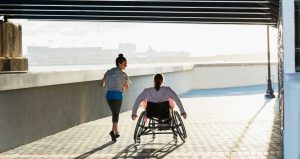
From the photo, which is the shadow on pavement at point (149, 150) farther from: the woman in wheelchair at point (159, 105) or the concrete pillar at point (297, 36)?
the concrete pillar at point (297, 36)

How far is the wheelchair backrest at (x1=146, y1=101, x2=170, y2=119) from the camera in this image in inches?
404

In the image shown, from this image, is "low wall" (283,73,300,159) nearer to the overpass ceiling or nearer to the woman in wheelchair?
the woman in wheelchair

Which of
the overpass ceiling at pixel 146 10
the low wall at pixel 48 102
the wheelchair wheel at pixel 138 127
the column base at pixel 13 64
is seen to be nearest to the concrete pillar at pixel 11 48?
the column base at pixel 13 64

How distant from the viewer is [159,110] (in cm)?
1027

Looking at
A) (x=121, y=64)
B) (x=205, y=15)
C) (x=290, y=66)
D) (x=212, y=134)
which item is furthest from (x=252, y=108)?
(x=290, y=66)

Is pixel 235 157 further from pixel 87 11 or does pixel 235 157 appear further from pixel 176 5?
pixel 87 11

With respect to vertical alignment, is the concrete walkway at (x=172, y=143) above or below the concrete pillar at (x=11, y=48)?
below

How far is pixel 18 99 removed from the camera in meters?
10.4

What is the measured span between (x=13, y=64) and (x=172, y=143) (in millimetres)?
4632

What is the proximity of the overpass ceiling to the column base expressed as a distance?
1.25 metres

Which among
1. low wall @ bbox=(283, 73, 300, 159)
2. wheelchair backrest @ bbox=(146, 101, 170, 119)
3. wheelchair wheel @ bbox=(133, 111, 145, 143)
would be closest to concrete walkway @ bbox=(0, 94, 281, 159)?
wheelchair wheel @ bbox=(133, 111, 145, 143)

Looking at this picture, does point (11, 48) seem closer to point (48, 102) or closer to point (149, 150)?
point (48, 102)

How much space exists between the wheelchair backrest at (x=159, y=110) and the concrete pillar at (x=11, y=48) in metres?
4.05

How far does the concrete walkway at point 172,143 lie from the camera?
9203 mm
